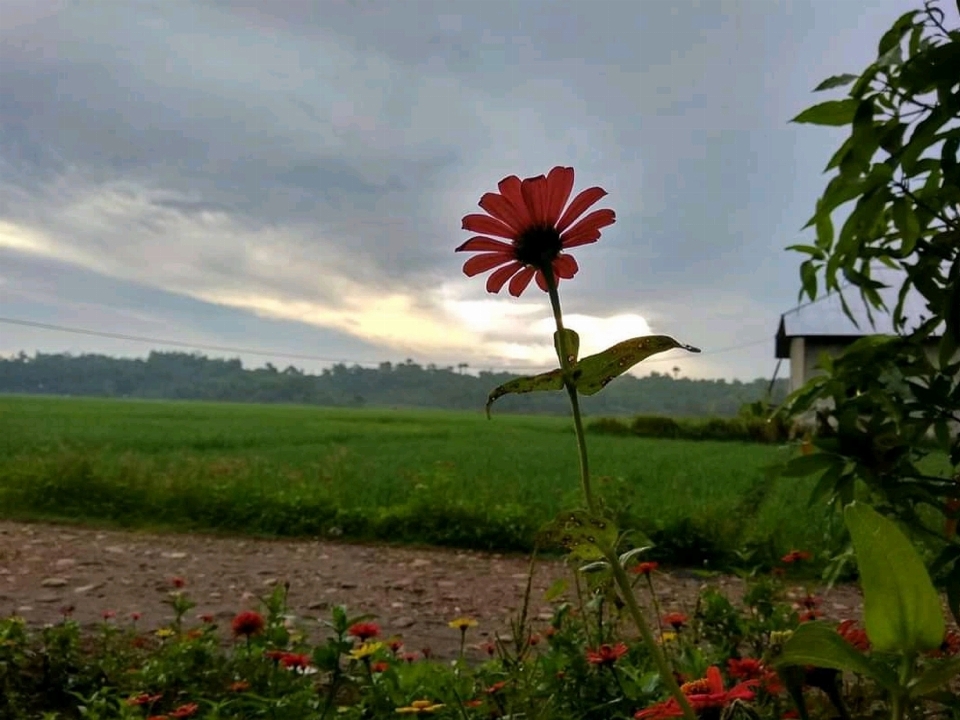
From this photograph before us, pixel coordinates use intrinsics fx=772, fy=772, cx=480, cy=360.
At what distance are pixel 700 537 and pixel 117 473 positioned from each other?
4146 mm

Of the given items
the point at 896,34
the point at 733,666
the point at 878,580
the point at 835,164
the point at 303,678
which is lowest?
the point at 303,678

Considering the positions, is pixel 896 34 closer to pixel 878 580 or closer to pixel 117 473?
pixel 878 580

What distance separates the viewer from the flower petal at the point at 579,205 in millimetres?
480

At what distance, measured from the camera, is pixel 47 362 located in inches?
1793

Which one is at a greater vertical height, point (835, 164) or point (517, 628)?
point (835, 164)

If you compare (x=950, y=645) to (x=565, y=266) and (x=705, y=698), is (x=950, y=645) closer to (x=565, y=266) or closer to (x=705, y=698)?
(x=705, y=698)

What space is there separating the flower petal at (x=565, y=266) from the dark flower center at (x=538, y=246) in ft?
0.13

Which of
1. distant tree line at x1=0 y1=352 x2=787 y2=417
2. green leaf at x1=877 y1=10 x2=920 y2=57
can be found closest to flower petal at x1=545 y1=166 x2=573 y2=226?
green leaf at x1=877 y1=10 x2=920 y2=57

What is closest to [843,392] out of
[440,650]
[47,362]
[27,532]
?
[440,650]

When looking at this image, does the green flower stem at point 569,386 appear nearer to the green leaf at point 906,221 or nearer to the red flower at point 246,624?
the green leaf at point 906,221

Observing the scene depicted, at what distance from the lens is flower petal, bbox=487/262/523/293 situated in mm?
509

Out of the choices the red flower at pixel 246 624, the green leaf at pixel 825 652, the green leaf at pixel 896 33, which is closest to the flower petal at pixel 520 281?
the green leaf at pixel 825 652

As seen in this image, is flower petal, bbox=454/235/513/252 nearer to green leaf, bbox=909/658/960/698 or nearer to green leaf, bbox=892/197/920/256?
green leaf, bbox=909/658/960/698

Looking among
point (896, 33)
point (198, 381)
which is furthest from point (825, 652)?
point (198, 381)
